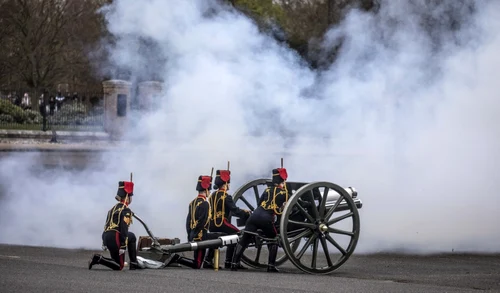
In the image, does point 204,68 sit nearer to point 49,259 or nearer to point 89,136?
point 49,259

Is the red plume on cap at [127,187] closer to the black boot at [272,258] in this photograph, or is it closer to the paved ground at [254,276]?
the paved ground at [254,276]

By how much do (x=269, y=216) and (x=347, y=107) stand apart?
6.27m

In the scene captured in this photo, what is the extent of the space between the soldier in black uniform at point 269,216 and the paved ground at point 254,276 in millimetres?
268

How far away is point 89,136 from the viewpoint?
3553 cm

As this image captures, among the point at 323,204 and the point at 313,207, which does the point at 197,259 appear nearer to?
the point at 313,207

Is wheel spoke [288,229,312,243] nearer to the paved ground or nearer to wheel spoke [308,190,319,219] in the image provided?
wheel spoke [308,190,319,219]

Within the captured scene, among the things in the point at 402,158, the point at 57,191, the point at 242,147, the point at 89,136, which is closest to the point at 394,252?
the point at 402,158

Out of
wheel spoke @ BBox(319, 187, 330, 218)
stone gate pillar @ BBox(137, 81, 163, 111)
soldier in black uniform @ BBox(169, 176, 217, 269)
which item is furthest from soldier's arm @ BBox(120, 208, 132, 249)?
stone gate pillar @ BBox(137, 81, 163, 111)

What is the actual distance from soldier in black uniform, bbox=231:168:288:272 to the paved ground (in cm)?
27

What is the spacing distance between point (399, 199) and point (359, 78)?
7.50 ft

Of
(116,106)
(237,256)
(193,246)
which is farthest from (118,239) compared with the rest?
(116,106)

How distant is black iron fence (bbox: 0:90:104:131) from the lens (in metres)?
38.0

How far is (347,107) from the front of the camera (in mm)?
18469

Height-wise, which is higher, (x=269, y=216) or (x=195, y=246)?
(x=269, y=216)
